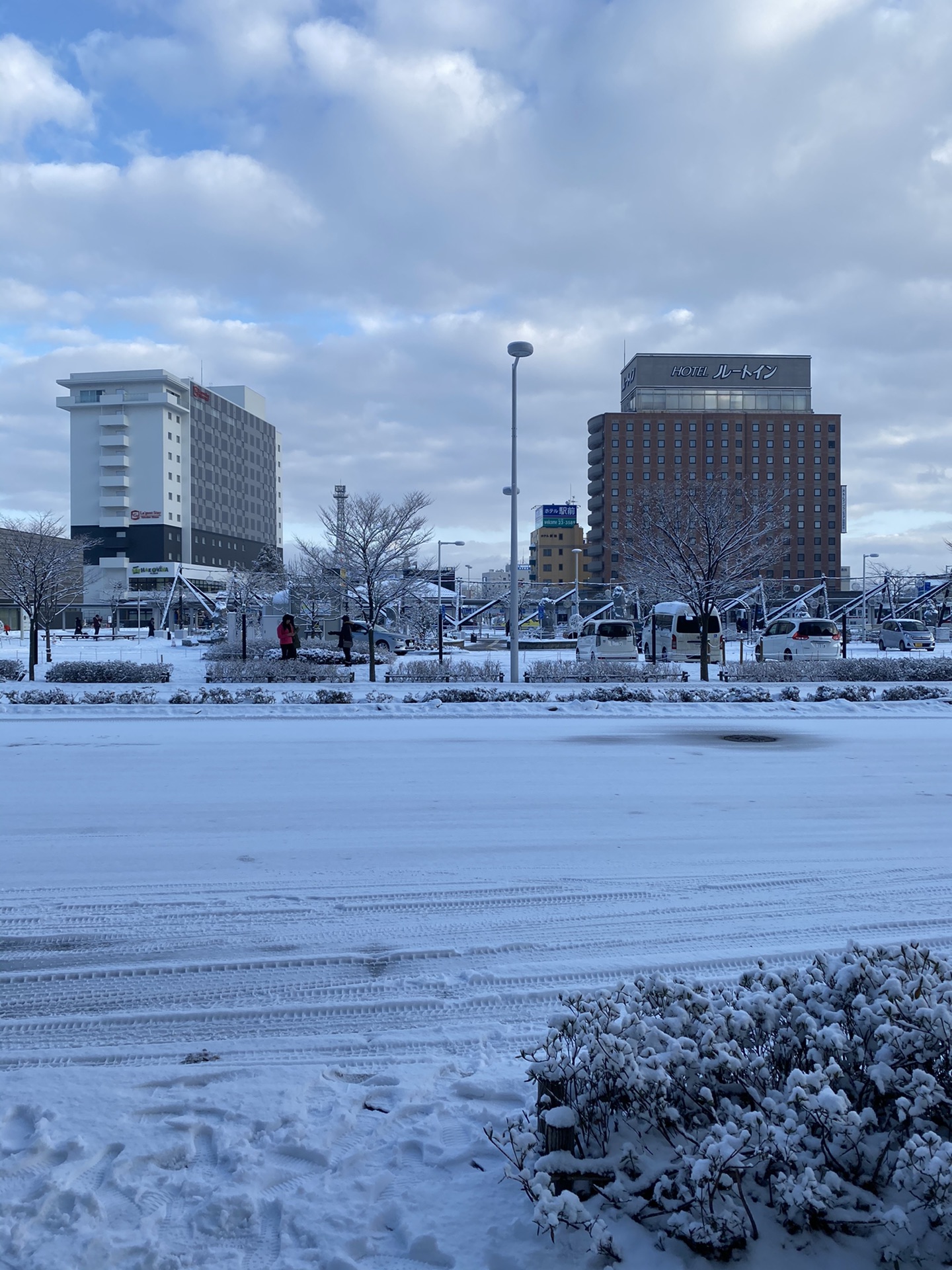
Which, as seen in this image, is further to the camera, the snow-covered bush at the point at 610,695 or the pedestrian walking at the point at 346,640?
the pedestrian walking at the point at 346,640

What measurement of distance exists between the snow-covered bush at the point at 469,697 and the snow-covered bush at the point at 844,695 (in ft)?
17.9

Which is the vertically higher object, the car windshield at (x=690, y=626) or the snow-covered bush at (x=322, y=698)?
the car windshield at (x=690, y=626)

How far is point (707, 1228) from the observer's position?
7.48ft

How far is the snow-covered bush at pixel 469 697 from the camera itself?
54.9 ft

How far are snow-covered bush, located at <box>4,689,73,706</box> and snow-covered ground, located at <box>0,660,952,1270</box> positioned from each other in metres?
6.18

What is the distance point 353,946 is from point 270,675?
16070 millimetres

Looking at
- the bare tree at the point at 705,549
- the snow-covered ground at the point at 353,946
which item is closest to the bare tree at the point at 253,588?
the bare tree at the point at 705,549

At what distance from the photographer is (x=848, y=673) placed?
68.3ft

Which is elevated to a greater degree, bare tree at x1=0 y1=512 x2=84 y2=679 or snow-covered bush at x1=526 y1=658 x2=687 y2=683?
bare tree at x1=0 y1=512 x2=84 y2=679

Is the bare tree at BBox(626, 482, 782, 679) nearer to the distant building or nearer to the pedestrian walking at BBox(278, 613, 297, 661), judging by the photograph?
the pedestrian walking at BBox(278, 613, 297, 661)

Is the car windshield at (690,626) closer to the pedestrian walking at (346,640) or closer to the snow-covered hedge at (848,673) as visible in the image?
the snow-covered hedge at (848,673)

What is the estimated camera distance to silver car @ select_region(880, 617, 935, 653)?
3709 centimetres

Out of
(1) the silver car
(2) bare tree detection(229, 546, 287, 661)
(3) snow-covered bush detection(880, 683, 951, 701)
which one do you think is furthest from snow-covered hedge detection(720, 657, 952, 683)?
(2) bare tree detection(229, 546, 287, 661)

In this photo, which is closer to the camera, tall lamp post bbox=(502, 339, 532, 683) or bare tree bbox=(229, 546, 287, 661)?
tall lamp post bbox=(502, 339, 532, 683)
